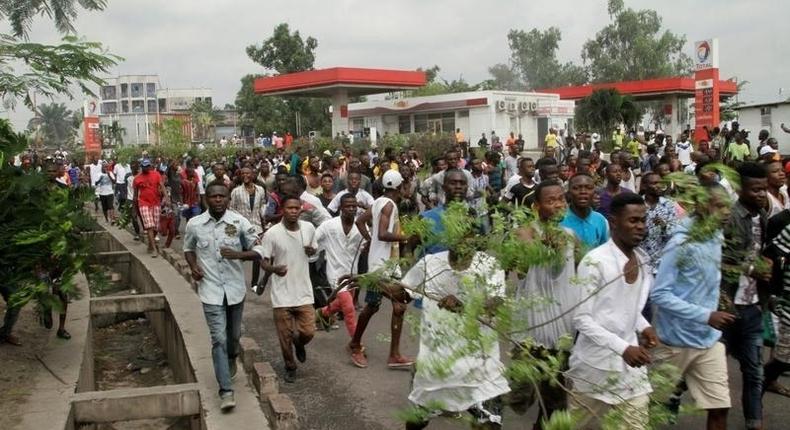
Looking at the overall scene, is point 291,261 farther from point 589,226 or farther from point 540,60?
point 540,60

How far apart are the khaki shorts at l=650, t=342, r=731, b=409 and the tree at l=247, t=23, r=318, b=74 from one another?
5169cm

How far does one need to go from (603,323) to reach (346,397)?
2997 millimetres

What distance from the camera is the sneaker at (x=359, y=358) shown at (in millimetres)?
7254

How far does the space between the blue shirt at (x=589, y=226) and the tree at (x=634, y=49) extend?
2373 inches

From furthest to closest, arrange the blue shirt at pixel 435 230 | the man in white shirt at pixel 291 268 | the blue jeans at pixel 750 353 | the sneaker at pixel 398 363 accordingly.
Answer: the sneaker at pixel 398 363 < the man in white shirt at pixel 291 268 < the blue jeans at pixel 750 353 < the blue shirt at pixel 435 230

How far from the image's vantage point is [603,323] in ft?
13.2

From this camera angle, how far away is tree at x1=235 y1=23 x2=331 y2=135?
54.8 metres

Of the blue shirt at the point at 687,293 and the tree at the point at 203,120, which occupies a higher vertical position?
the tree at the point at 203,120

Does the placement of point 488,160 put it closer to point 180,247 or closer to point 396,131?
point 180,247

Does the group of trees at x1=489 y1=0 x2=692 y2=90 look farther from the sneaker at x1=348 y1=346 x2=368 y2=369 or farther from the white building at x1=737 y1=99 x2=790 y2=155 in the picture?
the sneaker at x1=348 y1=346 x2=368 y2=369

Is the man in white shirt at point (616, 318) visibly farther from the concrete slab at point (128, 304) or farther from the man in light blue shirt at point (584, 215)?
the concrete slab at point (128, 304)

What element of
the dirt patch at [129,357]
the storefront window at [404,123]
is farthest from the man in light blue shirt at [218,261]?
the storefront window at [404,123]

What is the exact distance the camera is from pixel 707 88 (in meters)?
27.2

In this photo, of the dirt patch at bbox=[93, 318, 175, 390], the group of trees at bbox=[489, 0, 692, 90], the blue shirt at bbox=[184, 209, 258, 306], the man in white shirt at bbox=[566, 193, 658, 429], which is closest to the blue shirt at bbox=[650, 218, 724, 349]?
the man in white shirt at bbox=[566, 193, 658, 429]
